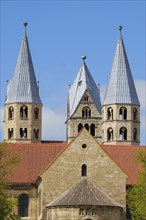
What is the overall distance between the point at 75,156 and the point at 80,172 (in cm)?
151

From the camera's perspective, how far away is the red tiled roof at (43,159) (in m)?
112

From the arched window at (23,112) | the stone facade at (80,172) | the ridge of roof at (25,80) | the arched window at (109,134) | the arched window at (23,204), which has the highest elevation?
the ridge of roof at (25,80)

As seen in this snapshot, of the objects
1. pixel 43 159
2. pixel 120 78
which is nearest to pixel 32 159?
pixel 43 159

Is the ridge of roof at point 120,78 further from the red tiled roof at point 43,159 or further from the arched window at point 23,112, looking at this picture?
the red tiled roof at point 43,159

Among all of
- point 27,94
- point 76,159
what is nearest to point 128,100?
point 27,94

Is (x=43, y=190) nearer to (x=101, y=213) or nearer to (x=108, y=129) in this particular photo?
(x=101, y=213)

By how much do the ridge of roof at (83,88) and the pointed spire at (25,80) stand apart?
9.93 meters

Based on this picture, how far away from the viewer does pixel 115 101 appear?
460ft

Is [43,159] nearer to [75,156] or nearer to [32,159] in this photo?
[32,159]

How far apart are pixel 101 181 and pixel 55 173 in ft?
13.6

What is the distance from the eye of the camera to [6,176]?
106188 mm

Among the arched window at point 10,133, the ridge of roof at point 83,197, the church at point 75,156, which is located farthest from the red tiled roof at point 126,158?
the arched window at point 10,133

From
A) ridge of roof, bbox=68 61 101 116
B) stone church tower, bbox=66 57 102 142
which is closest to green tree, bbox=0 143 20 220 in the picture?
stone church tower, bbox=66 57 102 142

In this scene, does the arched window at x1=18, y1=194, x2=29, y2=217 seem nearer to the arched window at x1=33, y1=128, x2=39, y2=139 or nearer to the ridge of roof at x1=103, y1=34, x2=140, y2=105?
the arched window at x1=33, y1=128, x2=39, y2=139
